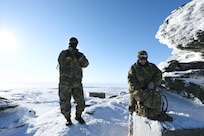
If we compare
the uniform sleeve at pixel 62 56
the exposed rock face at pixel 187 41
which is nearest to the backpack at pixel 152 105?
the uniform sleeve at pixel 62 56

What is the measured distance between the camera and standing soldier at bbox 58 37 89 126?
6016mm

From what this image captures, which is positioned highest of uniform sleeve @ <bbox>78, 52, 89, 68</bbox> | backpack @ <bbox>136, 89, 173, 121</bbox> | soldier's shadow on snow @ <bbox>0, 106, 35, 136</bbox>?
uniform sleeve @ <bbox>78, 52, 89, 68</bbox>

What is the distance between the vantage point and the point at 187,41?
9125 millimetres

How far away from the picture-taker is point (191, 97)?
372 inches

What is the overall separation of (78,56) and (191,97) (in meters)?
5.74

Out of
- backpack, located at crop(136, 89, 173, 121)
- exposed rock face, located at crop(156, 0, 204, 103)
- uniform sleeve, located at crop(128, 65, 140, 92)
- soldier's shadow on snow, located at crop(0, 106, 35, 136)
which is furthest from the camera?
exposed rock face, located at crop(156, 0, 204, 103)

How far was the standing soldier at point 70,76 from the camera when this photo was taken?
6.02 m

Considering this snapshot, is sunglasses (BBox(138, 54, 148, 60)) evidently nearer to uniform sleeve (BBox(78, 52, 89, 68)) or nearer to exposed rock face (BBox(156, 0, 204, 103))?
uniform sleeve (BBox(78, 52, 89, 68))

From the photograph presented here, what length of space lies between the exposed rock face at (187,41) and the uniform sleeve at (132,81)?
4.65 meters

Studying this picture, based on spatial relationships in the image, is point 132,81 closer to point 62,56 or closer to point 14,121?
point 62,56

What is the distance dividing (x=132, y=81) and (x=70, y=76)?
184 cm

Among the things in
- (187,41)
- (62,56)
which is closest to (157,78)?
(62,56)

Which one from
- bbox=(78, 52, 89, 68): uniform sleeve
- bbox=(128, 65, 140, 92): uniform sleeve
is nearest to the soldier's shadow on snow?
bbox=(78, 52, 89, 68): uniform sleeve

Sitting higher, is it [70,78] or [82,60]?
[82,60]
